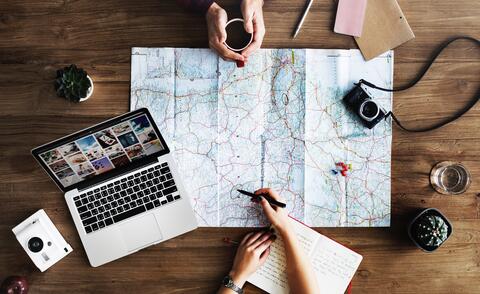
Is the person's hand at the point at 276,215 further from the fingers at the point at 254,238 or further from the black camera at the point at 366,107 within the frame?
the black camera at the point at 366,107

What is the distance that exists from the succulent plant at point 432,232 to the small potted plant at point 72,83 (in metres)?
0.92

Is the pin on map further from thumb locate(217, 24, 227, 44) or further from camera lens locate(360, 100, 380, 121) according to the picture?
thumb locate(217, 24, 227, 44)

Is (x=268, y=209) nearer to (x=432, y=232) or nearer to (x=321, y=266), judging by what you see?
(x=321, y=266)

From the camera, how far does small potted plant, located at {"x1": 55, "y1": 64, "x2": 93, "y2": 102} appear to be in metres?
1.11

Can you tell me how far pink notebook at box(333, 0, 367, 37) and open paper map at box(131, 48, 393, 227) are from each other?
55mm

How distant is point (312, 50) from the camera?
1.17 metres

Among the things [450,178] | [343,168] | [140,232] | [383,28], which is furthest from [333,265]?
Result: [383,28]

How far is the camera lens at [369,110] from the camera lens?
114 cm

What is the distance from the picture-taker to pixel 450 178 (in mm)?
1164

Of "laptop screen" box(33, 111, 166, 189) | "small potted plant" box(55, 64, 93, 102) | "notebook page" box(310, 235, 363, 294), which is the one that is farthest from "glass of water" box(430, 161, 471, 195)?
"small potted plant" box(55, 64, 93, 102)

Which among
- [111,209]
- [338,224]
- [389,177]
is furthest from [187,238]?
[389,177]

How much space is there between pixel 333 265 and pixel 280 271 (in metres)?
0.14

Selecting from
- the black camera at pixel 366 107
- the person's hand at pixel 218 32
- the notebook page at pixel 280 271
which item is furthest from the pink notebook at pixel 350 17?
the notebook page at pixel 280 271

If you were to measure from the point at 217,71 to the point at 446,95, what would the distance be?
2.00 ft
